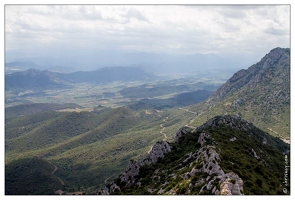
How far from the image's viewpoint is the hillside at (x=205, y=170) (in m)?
42.0

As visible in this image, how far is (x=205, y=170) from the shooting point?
48.6 m

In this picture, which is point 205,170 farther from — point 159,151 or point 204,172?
point 159,151

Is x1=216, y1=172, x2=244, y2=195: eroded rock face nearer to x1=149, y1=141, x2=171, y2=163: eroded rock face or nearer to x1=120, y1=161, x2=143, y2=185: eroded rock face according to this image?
x1=120, y1=161, x2=143, y2=185: eroded rock face

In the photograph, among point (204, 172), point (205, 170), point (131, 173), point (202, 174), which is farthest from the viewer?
point (131, 173)

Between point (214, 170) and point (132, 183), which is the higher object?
point (214, 170)

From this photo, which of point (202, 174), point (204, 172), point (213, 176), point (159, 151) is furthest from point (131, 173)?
point (213, 176)

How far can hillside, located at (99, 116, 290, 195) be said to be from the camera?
4200cm

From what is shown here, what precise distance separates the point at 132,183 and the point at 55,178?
364 ft

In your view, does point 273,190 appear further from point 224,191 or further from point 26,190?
point 26,190

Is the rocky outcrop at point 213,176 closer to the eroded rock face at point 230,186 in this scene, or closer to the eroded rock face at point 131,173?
the eroded rock face at point 230,186

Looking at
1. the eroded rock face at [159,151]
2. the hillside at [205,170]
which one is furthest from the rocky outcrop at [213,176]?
the eroded rock face at [159,151]

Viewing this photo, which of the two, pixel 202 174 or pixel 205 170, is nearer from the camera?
pixel 202 174
